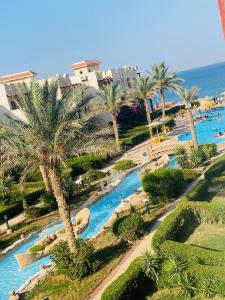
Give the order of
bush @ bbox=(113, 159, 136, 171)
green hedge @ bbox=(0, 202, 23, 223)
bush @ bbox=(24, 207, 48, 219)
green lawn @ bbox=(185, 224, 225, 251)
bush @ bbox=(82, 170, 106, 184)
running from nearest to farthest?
green lawn @ bbox=(185, 224, 225, 251) → bush @ bbox=(24, 207, 48, 219) → green hedge @ bbox=(0, 202, 23, 223) → bush @ bbox=(82, 170, 106, 184) → bush @ bbox=(113, 159, 136, 171)

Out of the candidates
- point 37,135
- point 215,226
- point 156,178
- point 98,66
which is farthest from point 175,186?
point 98,66

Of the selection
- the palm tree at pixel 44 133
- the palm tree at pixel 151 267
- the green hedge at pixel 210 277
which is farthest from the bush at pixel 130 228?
the green hedge at pixel 210 277

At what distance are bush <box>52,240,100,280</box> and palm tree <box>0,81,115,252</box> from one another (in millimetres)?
336

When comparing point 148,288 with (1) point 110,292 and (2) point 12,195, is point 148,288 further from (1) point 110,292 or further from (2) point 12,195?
(2) point 12,195

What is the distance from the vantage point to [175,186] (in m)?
22.0

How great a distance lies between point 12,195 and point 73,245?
13091mm

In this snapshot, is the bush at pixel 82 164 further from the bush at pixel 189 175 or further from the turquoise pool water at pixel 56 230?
the bush at pixel 189 175

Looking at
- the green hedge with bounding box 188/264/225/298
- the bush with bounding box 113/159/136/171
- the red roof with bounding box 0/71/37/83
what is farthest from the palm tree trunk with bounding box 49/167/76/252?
the red roof with bounding box 0/71/37/83

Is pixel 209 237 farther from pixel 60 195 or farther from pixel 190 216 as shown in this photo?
pixel 60 195

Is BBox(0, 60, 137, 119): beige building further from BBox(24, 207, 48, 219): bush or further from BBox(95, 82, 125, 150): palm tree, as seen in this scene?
BBox(24, 207, 48, 219): bush

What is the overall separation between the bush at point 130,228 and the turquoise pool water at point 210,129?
72.1 ft

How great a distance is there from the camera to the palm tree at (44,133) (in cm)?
1349

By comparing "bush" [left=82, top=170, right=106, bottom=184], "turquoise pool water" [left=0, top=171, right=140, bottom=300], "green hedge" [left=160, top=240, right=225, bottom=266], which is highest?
"bush" [left=82, top=170, right=106, bottom=184]

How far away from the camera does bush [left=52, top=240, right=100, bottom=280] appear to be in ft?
46.4
